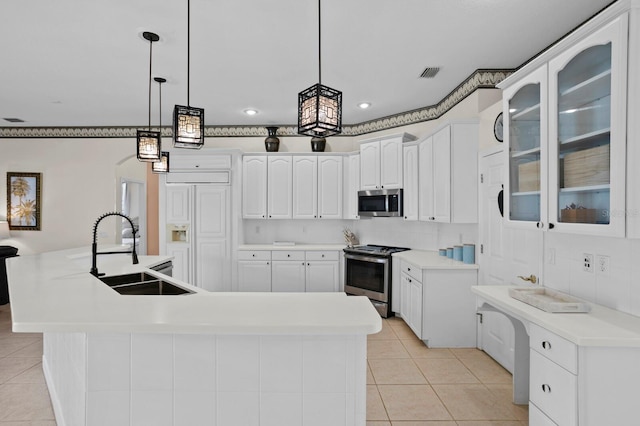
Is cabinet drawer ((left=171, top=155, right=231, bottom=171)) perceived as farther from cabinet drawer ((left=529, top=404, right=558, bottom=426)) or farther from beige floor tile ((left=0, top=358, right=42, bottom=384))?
cabinet drawer ((left=529, top=404, right=558, bottom=426))

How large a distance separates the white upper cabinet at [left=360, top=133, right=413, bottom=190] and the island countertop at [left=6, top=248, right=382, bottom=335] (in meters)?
3.00

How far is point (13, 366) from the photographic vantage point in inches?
124

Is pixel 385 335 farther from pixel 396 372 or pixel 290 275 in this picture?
pixel 290 275

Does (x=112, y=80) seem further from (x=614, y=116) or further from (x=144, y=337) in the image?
(x=614, y=116)

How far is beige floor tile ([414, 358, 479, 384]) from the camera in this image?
9.61 ft

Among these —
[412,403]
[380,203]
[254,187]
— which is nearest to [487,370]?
[412,403]

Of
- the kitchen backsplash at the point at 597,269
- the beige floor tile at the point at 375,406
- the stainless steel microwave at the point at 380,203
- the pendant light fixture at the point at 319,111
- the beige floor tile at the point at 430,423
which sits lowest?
the beige floor tile at the point at 375,406

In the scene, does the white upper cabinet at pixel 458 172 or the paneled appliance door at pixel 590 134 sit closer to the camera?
the paneled appliance door at pixel 590 134

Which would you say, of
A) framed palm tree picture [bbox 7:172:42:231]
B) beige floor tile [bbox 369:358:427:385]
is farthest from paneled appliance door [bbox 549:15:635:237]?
framed palm tree picture [bbox 7:172:42:231]

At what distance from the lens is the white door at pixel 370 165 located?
482 cm

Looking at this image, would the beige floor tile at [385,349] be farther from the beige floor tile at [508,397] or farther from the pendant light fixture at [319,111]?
the pendant light fixture at [319,111]

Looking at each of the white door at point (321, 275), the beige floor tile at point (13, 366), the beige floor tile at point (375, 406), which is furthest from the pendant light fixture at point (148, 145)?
the white door at point (321, 275)

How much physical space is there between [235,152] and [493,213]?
3594 mm

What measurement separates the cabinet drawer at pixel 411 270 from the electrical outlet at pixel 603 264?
1.72 metres
